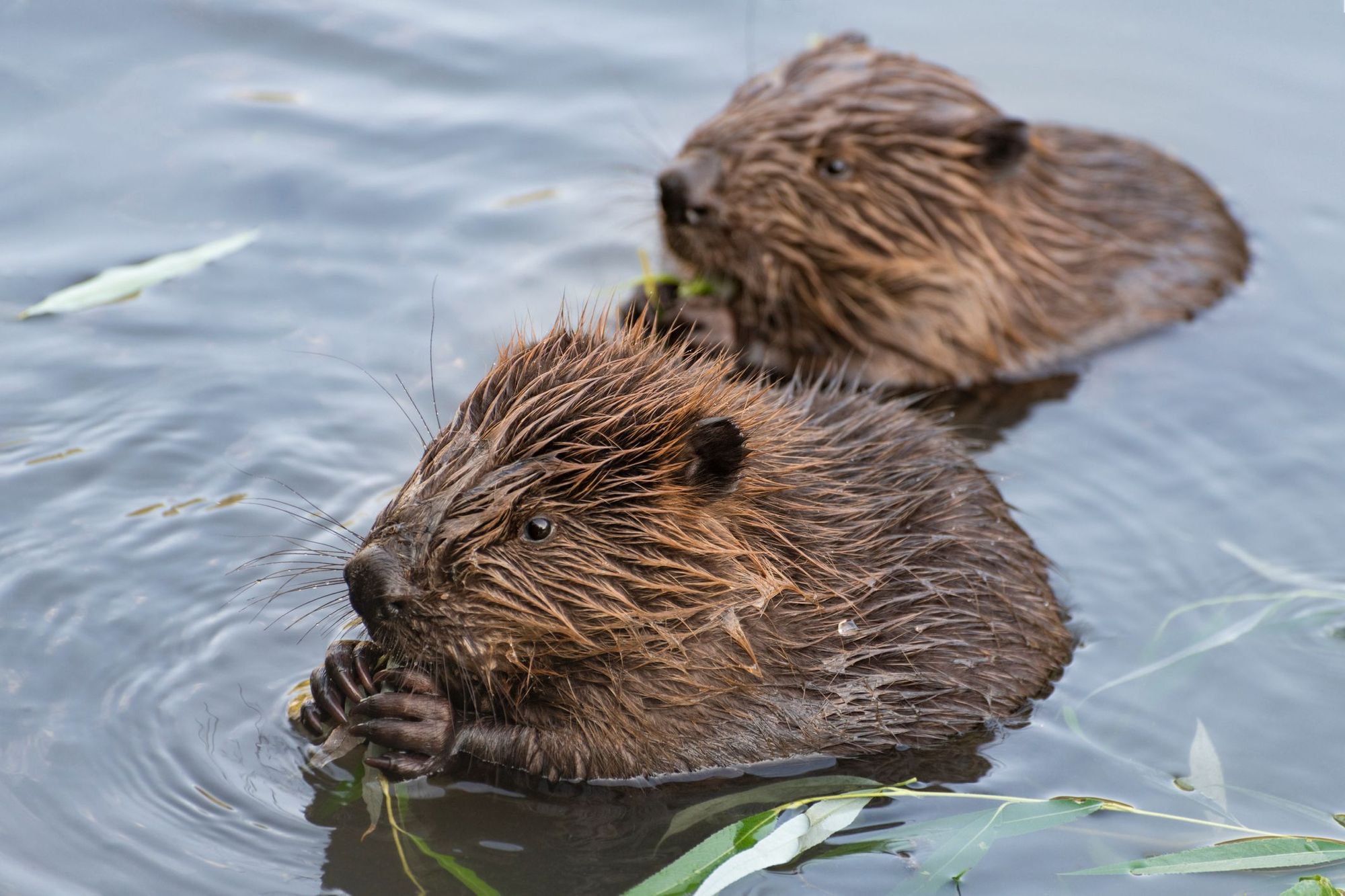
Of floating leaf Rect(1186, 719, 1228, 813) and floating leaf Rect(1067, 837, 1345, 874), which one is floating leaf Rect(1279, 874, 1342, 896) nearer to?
floating leaf Rect(1067, 837, 1345, 874)

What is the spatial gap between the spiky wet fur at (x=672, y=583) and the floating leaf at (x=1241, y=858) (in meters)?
0.52

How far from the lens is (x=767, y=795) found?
12.0 feet

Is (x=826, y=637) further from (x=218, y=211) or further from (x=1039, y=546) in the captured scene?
(x=218, y=211)

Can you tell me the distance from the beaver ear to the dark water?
0.75 m

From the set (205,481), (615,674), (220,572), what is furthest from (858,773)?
(205,481)

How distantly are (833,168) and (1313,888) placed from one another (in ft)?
9.64

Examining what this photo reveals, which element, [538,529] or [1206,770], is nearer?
[538,529]

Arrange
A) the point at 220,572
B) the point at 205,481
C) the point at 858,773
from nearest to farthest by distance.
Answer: the point at 858,773
the point at 220,572
the point at 205,481

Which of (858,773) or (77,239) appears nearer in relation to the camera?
(858,773)

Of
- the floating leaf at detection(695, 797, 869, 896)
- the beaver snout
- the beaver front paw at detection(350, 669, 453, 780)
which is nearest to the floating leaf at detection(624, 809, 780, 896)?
the floating leaf at detection(695, 797, 869, 896)

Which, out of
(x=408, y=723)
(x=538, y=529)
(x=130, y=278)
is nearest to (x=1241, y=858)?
(x=538, y=529)

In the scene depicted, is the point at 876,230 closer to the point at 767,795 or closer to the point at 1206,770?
the point at 1206,770

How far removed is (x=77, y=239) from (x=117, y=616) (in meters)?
1.91

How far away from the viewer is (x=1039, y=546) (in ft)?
15.5
